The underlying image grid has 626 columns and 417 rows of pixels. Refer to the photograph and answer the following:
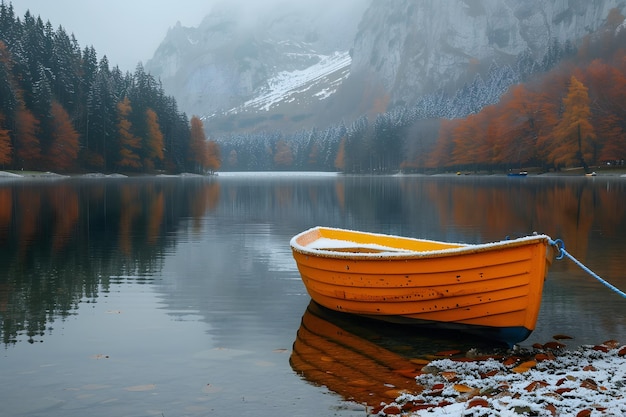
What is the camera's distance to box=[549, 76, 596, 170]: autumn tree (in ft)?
322

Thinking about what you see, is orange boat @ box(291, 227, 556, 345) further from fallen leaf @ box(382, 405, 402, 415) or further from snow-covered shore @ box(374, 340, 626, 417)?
fallen leaf @ box(382, 405, 402, 415)

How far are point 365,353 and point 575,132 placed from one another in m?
97.5

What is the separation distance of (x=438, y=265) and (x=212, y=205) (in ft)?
125

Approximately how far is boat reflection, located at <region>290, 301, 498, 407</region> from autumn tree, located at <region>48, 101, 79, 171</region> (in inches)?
3660

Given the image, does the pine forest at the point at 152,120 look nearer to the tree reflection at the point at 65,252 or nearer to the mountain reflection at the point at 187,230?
the mountain reflection at the point at 187,230

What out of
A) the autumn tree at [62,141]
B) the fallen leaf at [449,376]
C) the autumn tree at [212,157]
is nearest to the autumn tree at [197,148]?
the autumn tree at [212,157]

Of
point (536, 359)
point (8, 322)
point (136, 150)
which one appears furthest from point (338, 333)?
point (136, 150)

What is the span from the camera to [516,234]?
93.2 ft

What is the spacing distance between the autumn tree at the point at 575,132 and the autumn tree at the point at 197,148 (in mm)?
76725

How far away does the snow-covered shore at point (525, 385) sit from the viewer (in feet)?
25.6

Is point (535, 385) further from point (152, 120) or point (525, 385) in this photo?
point (152, 120)

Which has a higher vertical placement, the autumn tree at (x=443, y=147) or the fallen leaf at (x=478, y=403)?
the autumn tree at (x=443, y=147)

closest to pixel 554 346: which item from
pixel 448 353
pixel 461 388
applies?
pixel 448 353

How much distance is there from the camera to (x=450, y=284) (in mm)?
11758
